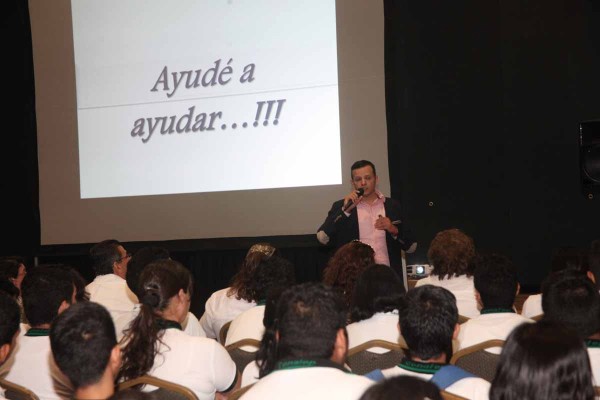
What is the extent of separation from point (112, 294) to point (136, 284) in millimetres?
697

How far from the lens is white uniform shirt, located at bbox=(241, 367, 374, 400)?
153 centimetres

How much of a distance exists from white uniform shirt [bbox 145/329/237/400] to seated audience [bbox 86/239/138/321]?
A: 115cm

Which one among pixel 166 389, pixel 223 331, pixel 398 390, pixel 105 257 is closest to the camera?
pixel 398 390

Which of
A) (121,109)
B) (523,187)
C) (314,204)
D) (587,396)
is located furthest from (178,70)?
(587,396)

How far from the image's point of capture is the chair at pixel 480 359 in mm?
2330

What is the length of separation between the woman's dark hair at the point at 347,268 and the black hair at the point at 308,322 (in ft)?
5.47

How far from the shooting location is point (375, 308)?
275 centimetres

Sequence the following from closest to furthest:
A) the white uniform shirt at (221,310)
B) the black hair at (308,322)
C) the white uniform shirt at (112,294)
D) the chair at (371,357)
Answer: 1. the black hair at (308,322)
2. the chair at (371,357)
3. the white uniform shirt at (221,310)
4. the white uniform shirt at (112,294)

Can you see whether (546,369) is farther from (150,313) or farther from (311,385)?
(150,313)

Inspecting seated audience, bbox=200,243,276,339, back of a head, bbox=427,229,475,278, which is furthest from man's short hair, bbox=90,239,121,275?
back of a head, bbox=427,229,475,278

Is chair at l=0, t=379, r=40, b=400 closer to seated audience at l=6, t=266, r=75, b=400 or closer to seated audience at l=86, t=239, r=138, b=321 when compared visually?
seated audience at l=6, t=266, r=75, b=400

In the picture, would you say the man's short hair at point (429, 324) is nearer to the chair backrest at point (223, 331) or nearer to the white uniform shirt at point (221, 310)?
the chair backrest at point (223, 331)

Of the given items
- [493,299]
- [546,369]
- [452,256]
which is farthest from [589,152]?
[546,369]

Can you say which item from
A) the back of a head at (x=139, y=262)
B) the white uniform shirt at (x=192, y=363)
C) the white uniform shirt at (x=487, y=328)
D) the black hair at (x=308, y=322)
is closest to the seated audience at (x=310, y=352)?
the black hair at (x=308, y=322)
